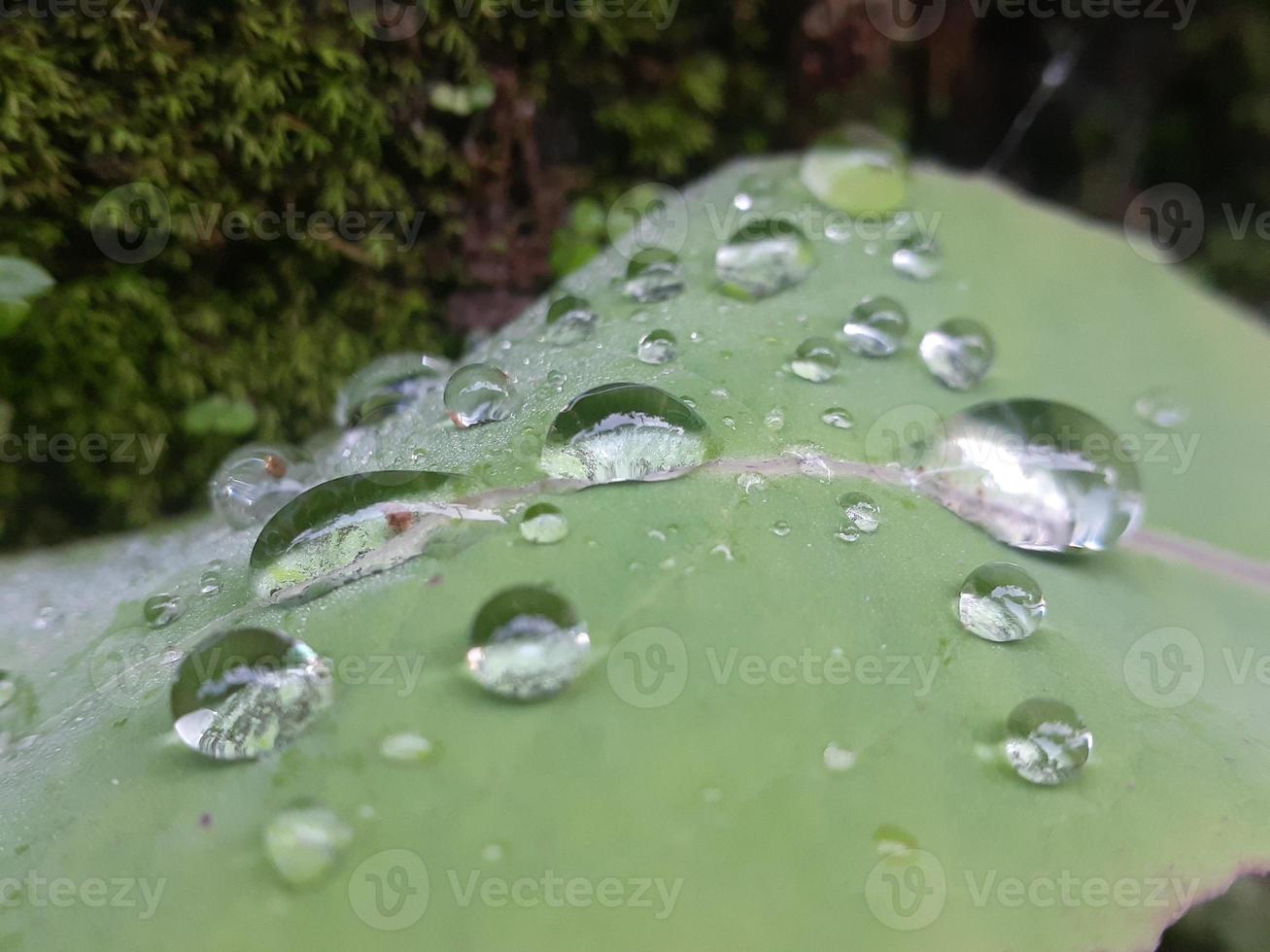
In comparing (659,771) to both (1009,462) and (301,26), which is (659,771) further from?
(301,26)

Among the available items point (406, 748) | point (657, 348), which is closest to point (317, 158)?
point (657, 348)

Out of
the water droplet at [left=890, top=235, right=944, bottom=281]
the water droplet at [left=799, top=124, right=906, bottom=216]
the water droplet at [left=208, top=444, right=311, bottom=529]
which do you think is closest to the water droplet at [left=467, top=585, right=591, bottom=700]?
the water droplet at [left=208, top=444, right=311, bottom=529]

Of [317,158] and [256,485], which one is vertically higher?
[317,158]

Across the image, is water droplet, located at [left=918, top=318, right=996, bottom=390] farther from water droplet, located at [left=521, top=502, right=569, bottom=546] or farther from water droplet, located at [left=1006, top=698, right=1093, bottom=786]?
water droplet, located at [left=521, top=502, right=569, bottom=546]

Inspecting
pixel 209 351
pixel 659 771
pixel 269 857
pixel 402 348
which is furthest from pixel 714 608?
pixel 209 351

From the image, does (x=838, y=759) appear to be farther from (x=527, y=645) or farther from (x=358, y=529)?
(x=358, y=529)

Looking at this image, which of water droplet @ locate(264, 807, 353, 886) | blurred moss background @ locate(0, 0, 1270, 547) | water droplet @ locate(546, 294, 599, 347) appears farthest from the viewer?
blurred moss background @ locate(0, 0, 1270, 547)

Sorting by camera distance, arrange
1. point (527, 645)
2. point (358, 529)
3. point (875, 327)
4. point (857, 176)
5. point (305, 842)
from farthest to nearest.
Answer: point (857, 176) → point (875, 327) → point (358, 529) → point (527, 645) → point (305, 842)

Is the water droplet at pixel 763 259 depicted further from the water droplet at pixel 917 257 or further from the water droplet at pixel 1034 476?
the water droplet at pixel 1034 476
